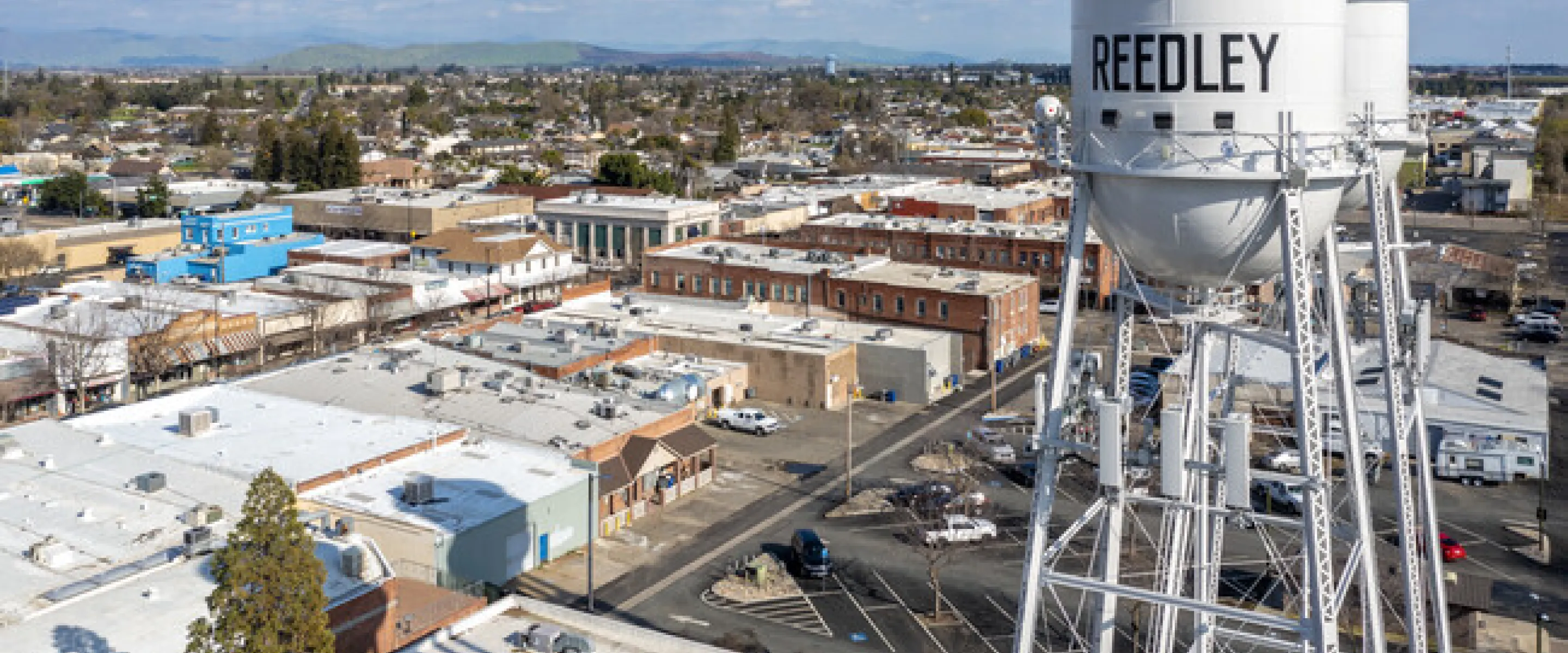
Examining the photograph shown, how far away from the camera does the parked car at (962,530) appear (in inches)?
1134

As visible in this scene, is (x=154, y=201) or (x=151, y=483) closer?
(x=151, y=483)

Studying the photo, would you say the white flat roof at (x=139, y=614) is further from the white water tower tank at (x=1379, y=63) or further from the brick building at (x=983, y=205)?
the brick building at (x=983, y=205)

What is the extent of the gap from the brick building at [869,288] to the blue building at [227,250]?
1887cm

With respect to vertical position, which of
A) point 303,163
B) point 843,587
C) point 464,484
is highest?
point 303,163

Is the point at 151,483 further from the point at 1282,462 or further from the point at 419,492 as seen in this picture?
the point at 1282,462

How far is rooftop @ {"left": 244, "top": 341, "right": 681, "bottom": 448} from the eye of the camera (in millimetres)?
32281

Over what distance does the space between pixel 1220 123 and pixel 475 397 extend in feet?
79.2

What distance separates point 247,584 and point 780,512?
17.4 metres

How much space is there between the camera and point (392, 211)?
234 ft

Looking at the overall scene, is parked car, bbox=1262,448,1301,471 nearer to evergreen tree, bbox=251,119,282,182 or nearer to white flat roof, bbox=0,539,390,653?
white flat roof, bbox=0,539,390,653

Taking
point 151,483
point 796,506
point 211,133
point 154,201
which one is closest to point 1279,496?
point 796,506

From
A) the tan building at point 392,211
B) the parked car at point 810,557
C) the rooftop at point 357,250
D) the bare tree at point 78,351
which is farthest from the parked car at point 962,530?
the tan building at point 392,211

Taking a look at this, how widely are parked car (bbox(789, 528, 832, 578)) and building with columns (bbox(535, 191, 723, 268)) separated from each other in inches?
1548

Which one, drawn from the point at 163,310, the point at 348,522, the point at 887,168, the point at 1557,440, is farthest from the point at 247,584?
the point at 887,168
